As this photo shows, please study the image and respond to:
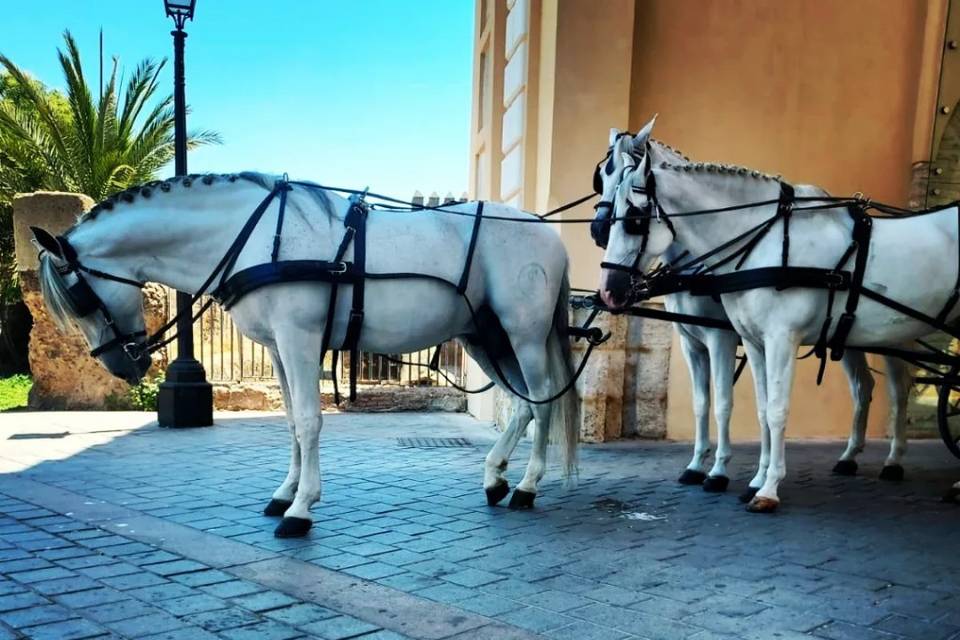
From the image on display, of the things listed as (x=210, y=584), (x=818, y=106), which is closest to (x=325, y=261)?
(x=210, y=584)

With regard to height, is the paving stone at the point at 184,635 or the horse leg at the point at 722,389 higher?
the horse leg at the point at 722,389

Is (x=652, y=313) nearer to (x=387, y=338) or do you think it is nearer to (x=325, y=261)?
(x=387, y=338)

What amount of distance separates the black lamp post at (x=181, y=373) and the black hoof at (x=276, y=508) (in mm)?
3936

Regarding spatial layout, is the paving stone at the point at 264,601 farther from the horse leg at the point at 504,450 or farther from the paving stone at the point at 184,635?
the horse leg at the point at 504,450

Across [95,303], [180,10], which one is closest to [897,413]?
[95,303]

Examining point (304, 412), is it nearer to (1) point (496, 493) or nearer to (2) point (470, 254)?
(2) point (470, 254)

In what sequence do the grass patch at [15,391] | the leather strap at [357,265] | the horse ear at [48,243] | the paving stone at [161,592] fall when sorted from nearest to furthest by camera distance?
the paving stone at [161,592] < the horse ear at [48,243] < the leather strap at [357,265] < the grass patch at [15,391]

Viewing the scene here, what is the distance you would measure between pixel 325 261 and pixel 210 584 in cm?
159

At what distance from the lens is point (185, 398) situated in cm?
771

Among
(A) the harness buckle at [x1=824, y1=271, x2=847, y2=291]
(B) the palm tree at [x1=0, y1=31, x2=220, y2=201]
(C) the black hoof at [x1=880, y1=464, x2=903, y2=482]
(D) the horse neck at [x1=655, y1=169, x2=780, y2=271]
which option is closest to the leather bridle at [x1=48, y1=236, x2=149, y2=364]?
(D) the horse neck at [x1=655, y1=169, x2=780, y2=271]

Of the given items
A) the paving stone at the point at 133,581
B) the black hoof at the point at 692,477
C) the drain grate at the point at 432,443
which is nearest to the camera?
the paving stone at the point at 133,581

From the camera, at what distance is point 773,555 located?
359cm

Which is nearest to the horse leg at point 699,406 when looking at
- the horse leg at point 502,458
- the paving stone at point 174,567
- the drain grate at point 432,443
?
the horse leg at point 502,458

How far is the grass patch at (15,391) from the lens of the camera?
12.6 metres
